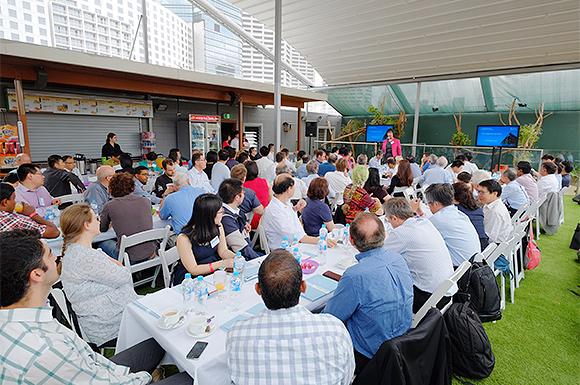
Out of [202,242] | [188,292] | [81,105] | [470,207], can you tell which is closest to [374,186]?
[470,207]

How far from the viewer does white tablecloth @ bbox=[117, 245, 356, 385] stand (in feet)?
5.10

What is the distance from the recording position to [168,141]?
11414 mm

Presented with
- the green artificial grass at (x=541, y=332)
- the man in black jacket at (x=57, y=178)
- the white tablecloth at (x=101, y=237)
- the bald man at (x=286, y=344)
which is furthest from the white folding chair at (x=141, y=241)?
the man in black jacket at (x=57, y=178)

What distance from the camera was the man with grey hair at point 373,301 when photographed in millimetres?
1731

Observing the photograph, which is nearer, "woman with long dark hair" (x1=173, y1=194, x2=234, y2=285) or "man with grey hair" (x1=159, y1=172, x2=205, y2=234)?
"woman with long dark hair" (x1=173, y1=194, x2=234, y2=285)

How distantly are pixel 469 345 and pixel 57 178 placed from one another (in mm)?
5879

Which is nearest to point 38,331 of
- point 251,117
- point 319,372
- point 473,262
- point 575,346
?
point 319,372

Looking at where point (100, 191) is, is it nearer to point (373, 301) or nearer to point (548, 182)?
point (373, 301)

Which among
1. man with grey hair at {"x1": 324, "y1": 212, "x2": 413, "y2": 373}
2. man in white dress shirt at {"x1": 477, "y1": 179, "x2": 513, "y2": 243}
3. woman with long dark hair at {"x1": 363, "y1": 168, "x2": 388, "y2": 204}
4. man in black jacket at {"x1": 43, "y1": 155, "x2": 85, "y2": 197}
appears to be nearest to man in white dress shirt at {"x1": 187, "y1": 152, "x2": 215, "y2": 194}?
man in black jacket at {"x1": 43, "y1": 155, "x2": 85, "y2": 197}

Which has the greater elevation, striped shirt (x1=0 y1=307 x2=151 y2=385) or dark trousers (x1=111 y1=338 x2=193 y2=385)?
striped shirt (x1=0 y1=307 x2=151 y2=385)

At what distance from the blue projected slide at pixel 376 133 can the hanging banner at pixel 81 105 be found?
9.31 metres

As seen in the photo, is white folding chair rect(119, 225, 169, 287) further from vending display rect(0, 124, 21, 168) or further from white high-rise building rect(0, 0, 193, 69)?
white high-rise building rect(0, 0, 193, 69)

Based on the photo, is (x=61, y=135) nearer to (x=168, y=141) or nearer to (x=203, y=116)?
(x=168, y=141)

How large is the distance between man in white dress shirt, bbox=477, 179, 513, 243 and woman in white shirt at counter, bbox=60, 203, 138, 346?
373 centimetres
